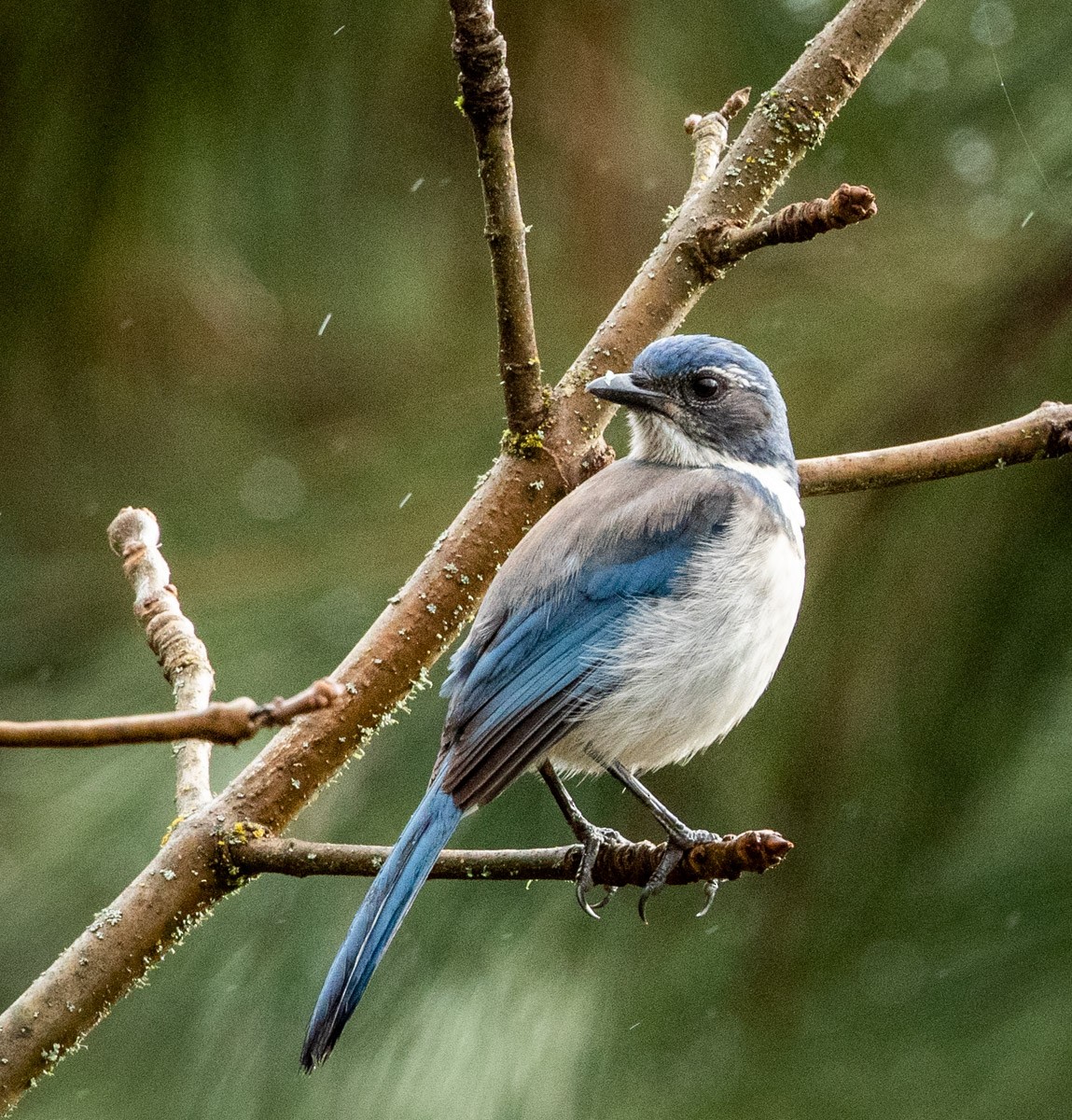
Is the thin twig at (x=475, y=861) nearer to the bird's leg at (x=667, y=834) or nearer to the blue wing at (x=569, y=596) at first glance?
the bird's leg at (x=667, y=834)

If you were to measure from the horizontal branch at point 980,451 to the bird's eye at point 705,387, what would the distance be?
2.56 feet

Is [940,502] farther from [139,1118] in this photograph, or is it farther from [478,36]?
[139,1118]

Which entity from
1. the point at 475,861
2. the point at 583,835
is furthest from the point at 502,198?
the point at 583,835

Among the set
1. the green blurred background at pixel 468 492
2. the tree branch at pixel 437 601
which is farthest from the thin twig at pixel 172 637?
the green blurred background at pixel 468 492

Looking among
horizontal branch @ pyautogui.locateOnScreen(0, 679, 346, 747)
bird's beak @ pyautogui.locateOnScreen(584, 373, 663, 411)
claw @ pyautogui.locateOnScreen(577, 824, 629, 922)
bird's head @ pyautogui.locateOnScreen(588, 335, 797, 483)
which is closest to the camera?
horizontal branch @ pyautogui.locateOnScreen(0, 679, 346, 747)

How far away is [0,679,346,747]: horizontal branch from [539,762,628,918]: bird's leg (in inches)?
45.2

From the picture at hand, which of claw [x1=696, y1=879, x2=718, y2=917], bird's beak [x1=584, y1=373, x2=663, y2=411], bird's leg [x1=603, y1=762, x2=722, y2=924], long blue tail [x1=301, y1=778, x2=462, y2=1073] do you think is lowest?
claw [x1=696, y1=879, x2=718, y2=917]

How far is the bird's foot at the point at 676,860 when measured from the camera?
209 cm

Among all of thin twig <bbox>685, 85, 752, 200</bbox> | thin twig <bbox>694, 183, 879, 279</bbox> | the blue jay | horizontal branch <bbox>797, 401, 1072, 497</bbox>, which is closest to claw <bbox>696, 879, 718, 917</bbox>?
the blue jay

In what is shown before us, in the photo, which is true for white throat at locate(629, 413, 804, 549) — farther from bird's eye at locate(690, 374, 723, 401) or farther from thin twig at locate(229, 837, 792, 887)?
thin twig at locate(229, 837, 792, 887)

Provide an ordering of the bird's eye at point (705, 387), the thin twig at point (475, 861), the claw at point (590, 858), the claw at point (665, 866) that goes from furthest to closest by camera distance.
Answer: the bird's eye at point (705, 387)
the claw at point (590, 858)
the claw at point (665, 866)
the thin twig at point (475, 861)

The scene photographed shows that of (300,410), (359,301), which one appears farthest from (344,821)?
(359,301)

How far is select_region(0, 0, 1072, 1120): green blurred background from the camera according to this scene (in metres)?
2.40

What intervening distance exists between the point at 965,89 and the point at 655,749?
139 centimetres
